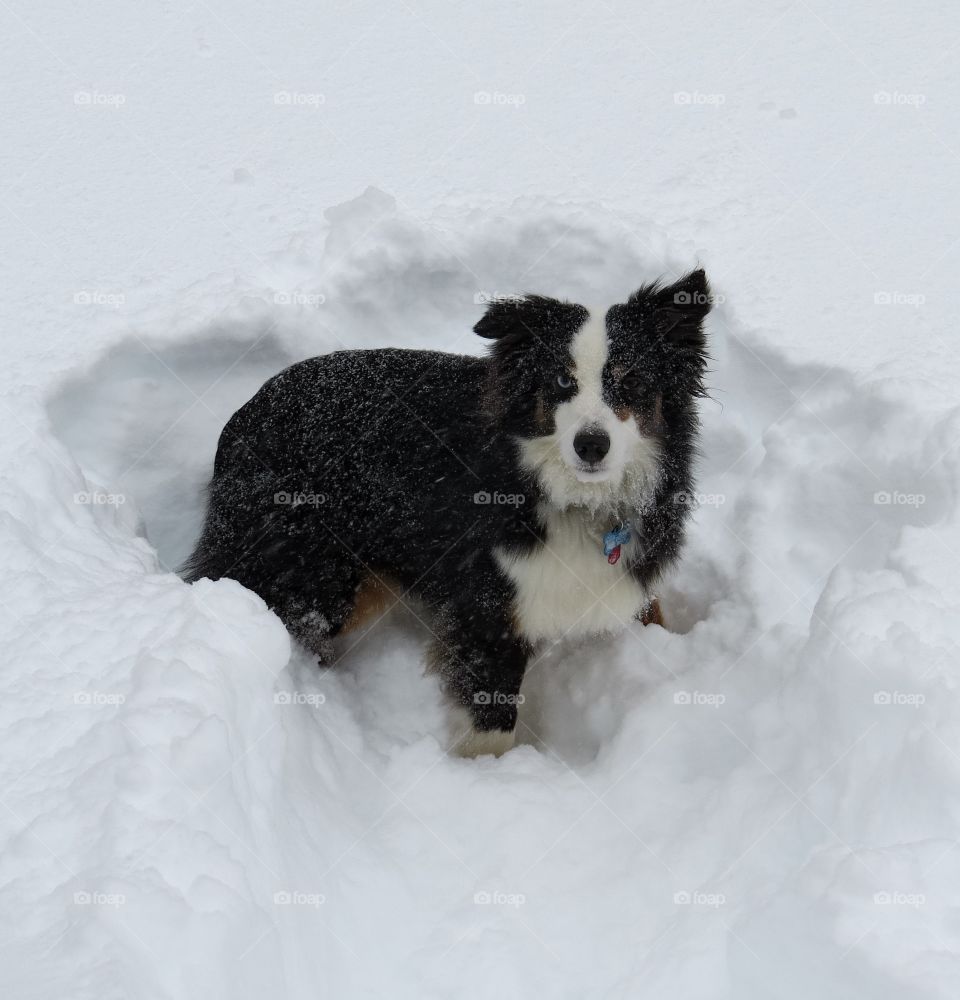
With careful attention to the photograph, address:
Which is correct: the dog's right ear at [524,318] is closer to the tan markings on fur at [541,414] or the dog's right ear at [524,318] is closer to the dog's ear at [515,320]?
the dog's ear at [515,320]

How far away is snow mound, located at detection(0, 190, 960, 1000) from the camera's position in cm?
211

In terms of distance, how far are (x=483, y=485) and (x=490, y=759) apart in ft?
3.23

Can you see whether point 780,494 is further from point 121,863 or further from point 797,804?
point 121,863

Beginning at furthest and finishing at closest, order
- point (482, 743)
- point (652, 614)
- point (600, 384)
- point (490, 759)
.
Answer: point (652, 614), point (482, 743), point (490, 759), point (600, 384)

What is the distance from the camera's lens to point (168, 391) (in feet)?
15.2

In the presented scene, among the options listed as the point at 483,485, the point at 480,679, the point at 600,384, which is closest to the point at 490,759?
the point at 480,679

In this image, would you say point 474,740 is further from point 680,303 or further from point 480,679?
point 680,303

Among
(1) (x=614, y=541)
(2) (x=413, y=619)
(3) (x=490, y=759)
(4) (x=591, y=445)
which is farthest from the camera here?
(2) (x=413, y=619)

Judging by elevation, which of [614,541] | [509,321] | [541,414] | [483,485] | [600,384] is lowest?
[614,541]

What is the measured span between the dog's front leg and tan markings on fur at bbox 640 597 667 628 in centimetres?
56

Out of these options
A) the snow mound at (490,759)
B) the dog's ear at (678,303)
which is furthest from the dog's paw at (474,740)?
the dog's ear at (678,303)

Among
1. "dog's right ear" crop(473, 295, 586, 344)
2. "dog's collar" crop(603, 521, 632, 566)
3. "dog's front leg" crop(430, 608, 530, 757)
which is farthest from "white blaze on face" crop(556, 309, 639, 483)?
"dog's front leg" crop(430, 608, 530, 757)

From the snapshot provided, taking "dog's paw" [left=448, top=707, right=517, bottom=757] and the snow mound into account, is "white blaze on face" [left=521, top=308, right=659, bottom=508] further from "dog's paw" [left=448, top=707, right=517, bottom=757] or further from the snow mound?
"dog's paw" [left=448, top=707, right=517, bottom=757]

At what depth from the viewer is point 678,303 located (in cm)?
312
